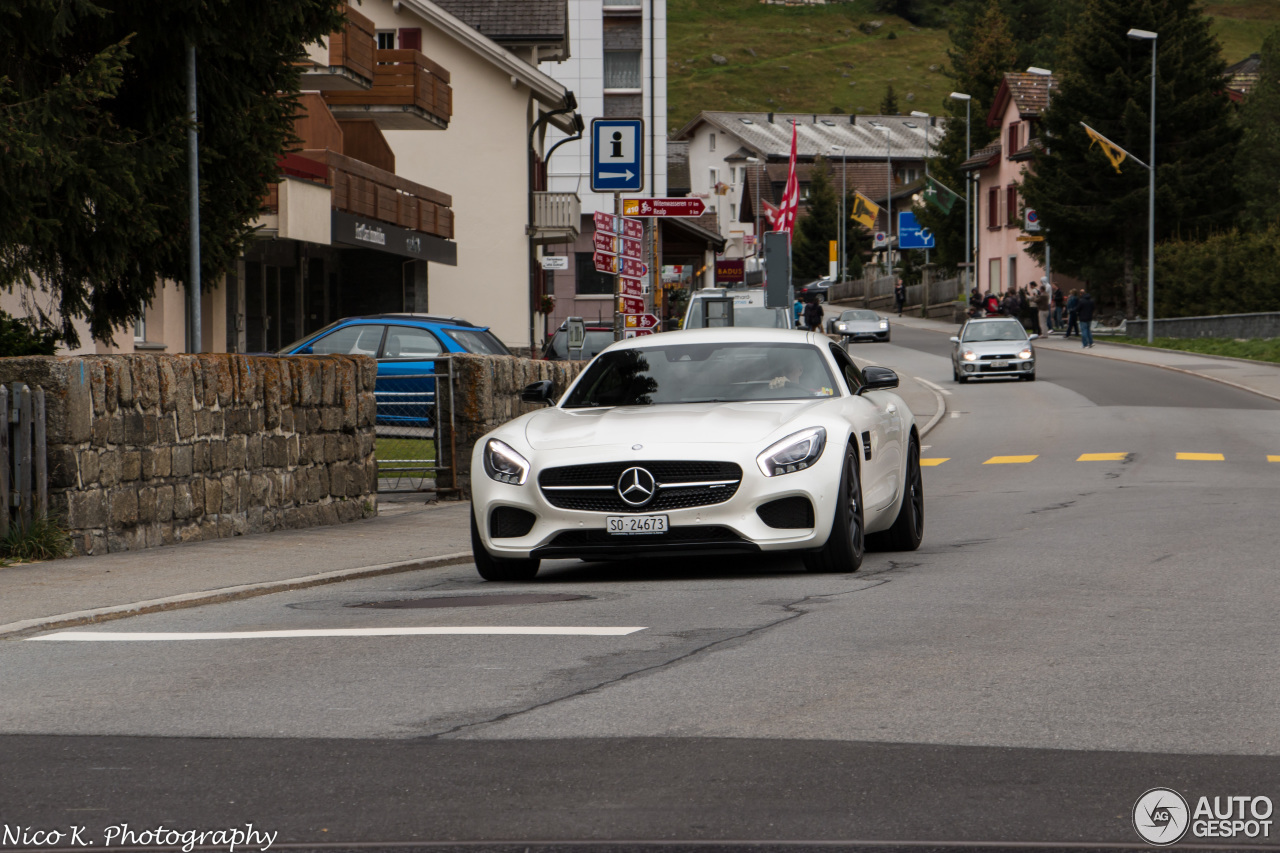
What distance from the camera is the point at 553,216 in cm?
4722

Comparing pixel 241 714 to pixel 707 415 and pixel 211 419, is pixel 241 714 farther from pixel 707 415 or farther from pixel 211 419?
pixel 211 419

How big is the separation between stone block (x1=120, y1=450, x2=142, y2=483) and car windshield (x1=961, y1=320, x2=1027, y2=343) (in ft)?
105

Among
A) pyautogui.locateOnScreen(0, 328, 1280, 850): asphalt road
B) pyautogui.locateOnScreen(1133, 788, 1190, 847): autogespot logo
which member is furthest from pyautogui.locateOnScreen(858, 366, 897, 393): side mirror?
pyautogui.locateOnScreen(1133, 788, 1190, 847): autogespot logo

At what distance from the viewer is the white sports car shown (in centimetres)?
980

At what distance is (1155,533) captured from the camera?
13000 mm

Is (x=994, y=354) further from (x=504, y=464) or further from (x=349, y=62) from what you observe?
(x=504, y=464)

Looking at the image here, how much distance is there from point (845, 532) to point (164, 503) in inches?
213

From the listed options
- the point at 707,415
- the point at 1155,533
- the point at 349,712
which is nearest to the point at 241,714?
the point at 349,712

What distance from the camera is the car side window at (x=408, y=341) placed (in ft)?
78.5

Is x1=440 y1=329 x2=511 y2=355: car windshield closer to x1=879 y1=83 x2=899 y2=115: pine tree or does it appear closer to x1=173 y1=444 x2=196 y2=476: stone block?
x1=173 y1=444 x2=196 y2=476: stone block

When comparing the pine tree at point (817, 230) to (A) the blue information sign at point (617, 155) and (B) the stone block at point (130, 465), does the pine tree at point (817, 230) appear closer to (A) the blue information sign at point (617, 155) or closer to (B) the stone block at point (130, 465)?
(A) the blue information sign at point (617, 155)

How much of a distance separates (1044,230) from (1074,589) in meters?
57.0

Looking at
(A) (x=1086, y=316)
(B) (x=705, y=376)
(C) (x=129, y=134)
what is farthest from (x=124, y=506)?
(A) (x=1086, y=316)

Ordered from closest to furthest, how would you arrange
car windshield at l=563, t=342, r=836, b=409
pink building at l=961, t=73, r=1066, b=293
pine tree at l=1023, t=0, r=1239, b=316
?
1. car windshield at l=563, t=342, r=836, b=409
2. pine tree at l=1023, t=0, r=1239, b=316
3. pink building at l=961, t=73, r=1066, b=293
